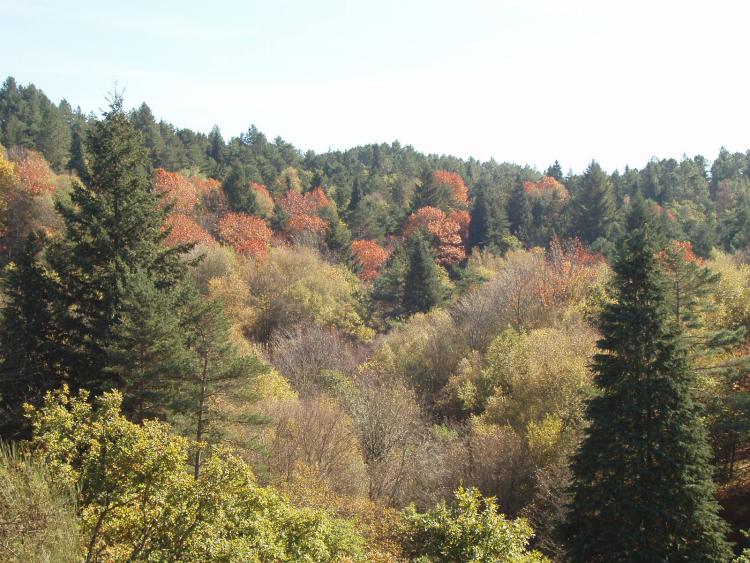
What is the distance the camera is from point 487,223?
6525 centimetres

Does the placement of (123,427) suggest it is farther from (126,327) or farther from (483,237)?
(483,237)

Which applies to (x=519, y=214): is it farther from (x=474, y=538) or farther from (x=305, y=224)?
(x=474, y=538)

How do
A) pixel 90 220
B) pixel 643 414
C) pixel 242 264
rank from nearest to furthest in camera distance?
pixel 643 414 < pixel 90 220 < pixel 242 264

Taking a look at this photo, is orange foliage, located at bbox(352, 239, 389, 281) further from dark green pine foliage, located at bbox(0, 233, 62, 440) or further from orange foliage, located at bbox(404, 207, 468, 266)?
dark green pine foliage, located at bbox(0, 233, 62, 440)

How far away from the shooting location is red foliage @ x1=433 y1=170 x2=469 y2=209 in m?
77.5

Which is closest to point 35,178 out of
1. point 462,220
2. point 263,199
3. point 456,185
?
point 263,199

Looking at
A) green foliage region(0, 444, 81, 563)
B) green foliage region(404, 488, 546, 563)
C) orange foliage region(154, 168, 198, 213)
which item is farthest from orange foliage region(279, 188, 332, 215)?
green foliage region(404, 488, 546, 563)

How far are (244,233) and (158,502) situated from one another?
4569 centimetres

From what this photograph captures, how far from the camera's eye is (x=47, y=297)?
Answer: 66.1ft

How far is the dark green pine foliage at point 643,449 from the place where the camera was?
13859mm

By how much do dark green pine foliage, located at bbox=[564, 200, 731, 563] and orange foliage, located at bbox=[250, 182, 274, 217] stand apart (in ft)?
158

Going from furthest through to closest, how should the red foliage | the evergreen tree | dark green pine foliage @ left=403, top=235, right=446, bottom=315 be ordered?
the evergreen tree → the red foliage → dark green pine foliage @ left=403, top=235, right=446, bottom=315

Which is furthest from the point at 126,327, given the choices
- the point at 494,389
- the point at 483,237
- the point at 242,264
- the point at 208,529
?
the point at 483,237

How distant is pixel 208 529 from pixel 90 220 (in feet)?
49.7
